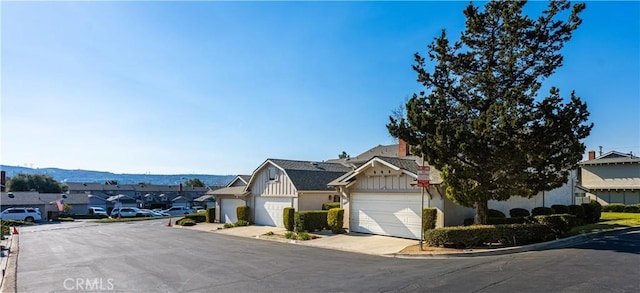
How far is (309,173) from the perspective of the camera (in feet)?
102

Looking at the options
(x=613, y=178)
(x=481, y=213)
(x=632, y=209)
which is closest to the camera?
(x=481, y=213)

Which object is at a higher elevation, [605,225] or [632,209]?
[605,225]

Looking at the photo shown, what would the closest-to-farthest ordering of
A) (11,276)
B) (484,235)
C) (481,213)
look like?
(11,276) < (484,235) < (481,213)

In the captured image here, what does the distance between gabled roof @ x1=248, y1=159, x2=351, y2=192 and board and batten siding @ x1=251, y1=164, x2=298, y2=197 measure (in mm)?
292

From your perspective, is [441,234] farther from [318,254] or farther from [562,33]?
[562,33]

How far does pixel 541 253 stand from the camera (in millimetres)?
14000

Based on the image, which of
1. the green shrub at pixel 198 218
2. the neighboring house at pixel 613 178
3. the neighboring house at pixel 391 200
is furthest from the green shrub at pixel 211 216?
the neighboring house at pixel 613 178

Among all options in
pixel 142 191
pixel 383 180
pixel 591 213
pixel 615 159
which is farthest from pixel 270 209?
pixel 142 191

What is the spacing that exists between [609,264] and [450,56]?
31.4ft

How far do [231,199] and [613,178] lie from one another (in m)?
34.7

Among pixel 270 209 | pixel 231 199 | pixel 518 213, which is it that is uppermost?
pixel 518 213

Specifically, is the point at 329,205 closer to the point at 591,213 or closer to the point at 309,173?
the point at 309,173

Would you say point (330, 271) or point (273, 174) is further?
point (273, 174)

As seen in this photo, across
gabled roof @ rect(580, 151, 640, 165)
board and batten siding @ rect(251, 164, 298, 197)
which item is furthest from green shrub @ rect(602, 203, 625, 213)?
board and batten siding @ rect(251, 164, 298, 197)
